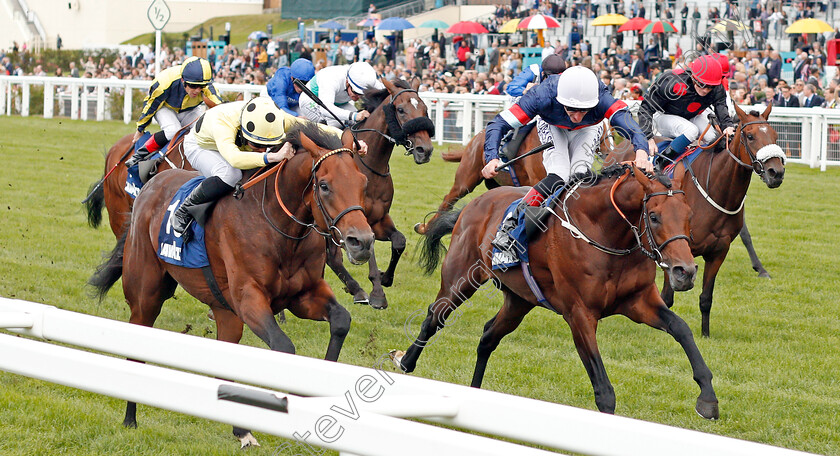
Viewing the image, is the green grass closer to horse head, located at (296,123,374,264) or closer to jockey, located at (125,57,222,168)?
horse head, located at (296,123,374,264)

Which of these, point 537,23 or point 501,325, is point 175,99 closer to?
point 501,325

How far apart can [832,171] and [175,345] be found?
1367cm

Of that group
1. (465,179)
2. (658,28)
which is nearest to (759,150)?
(465,179)

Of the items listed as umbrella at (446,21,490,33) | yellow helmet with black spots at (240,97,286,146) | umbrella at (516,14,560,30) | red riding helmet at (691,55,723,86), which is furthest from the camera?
umbrella at (446,21,490,33)

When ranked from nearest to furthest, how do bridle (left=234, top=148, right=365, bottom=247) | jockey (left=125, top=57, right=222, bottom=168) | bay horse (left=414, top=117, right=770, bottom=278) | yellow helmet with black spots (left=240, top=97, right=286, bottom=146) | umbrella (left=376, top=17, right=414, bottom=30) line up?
bridle (left=234, top=148, right=365, bottom=247) < yellow helmet with black spots (left=240, top=97, right=286, bottom=146) < jockey (left=125, top=57, right=222, bottom=168) < bay horse (left=414, top=117, right=770, bottom=278) < umbrella (left=376, top=17, right=414, bottom=30)

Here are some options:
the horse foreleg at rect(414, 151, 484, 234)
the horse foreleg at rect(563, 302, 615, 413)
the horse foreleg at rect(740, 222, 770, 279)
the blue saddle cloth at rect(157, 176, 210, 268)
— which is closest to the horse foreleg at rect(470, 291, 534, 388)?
the horse foreleg at rect(563, 302, 615, 413)

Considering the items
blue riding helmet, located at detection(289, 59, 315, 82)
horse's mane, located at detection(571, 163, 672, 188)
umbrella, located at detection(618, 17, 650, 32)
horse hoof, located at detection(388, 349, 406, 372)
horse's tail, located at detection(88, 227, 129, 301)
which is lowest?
horse hoof, located at detection(388, 349, 406, 372)

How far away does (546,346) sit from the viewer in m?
6.43

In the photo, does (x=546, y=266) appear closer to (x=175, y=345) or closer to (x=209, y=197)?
(x=209, y=197)

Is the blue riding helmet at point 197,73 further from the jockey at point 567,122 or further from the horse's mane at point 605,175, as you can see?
the horse's mane at point 605,175

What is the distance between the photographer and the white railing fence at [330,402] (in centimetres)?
189

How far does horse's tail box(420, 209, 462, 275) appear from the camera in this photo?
20.0 feet

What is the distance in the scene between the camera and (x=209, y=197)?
4828 mm

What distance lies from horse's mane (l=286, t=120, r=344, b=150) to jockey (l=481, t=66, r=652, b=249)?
2.65ft
